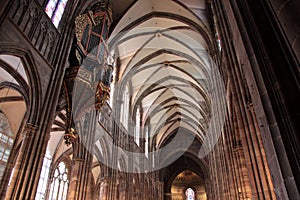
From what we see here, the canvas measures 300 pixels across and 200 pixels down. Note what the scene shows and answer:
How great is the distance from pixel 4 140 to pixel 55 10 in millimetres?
8010

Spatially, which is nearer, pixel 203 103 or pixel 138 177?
pixel 138 177

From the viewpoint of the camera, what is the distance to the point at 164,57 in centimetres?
2022

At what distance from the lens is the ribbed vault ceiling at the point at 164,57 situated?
15.7 m

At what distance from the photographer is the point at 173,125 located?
1209 inches

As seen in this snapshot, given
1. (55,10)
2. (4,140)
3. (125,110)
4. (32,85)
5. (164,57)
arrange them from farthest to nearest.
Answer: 1. (164,57)
2. (125,110)
3. (4,140)
4. (55,10)
5. (32,85)

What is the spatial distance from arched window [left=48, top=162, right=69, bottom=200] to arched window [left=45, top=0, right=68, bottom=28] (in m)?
11.9

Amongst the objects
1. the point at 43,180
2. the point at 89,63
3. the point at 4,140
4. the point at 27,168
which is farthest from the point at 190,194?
the point at 27,168

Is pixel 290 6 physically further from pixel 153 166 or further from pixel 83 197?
pixel 153 166

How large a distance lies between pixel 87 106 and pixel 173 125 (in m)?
21.4

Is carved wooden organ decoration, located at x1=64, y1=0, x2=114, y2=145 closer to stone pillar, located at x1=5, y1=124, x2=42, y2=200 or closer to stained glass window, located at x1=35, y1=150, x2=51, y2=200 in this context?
stone pillar, located at x1=5, y1=124, x2=42, y2=200

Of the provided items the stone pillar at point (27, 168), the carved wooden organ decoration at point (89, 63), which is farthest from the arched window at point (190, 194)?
the stone pillar at point (27, 168)

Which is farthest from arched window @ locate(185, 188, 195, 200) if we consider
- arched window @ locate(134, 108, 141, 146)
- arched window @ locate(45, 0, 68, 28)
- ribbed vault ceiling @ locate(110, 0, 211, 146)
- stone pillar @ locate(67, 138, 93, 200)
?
arched window @ locate(45, 0, 68, 28)

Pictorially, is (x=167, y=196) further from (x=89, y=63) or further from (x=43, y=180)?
(x=89, y=63)

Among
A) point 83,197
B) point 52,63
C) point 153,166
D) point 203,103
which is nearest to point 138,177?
point 153,166
